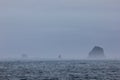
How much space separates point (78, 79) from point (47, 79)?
6.12 m

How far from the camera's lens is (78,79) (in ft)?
291

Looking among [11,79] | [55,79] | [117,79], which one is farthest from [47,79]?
[117,79]

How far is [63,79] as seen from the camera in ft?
288

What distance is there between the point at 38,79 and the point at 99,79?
12.0 m

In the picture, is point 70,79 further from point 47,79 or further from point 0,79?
point 0,79

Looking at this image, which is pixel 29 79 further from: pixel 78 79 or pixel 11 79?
pixel 78 79

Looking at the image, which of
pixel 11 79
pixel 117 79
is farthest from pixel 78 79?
pixel 11 79

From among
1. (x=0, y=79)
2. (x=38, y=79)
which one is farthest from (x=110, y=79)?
(x=0, y=79)

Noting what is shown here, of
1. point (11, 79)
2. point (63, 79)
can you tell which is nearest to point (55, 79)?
point (63, 79)

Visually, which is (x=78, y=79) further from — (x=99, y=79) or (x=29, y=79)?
(x=29, y=79)

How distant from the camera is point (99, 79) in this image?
88.2m

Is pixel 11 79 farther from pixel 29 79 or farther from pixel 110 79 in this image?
pixel 110 79

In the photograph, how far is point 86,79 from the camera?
89.2 metres

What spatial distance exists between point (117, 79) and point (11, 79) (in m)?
20.6
